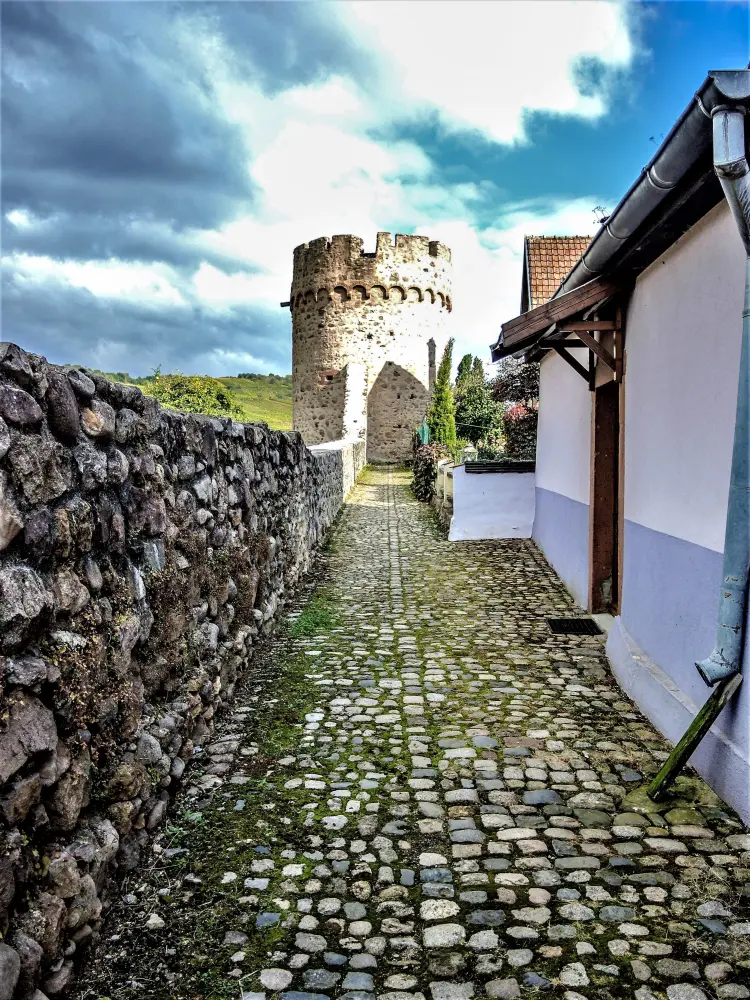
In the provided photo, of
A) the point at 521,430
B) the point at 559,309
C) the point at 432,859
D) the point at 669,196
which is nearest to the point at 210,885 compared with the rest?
the point at 432,859

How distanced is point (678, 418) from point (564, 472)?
172 inches

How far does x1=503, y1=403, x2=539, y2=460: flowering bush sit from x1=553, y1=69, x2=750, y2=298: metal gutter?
9868mm

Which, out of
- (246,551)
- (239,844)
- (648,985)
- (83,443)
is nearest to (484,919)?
(648,985)

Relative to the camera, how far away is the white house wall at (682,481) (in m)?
3.68

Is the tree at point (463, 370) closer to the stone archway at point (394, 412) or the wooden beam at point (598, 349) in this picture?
the stone archway at point (394, 412)

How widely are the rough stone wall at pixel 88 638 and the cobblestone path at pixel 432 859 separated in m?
0.29

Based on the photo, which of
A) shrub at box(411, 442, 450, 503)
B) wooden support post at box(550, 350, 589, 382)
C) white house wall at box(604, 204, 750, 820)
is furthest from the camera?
shrub at box(411, 442, 450, 503)

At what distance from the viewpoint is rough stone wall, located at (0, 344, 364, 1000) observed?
2.11 metres

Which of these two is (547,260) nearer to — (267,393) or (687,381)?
(687,381)

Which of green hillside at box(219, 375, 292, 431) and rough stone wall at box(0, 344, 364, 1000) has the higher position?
green hillside at box(219, 375, 292, 431)

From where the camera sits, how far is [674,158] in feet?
11.5

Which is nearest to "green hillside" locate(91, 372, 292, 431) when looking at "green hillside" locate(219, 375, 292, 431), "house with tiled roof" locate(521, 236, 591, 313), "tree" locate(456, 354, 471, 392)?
"green hillside" locate(219, 375, 292, 431)

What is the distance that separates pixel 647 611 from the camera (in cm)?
506

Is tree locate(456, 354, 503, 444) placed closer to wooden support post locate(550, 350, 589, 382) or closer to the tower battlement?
the tower battlement
